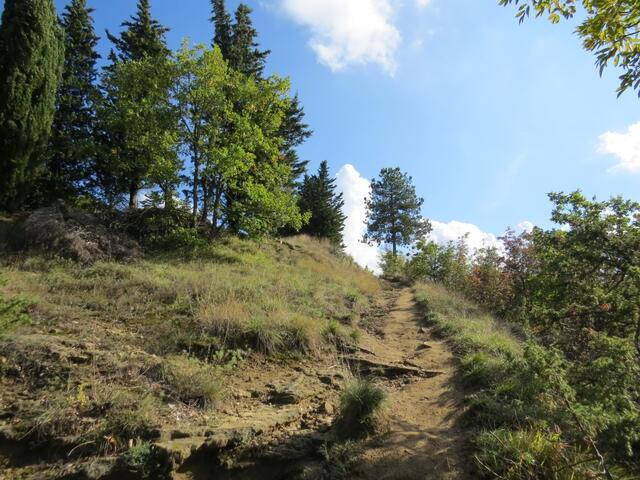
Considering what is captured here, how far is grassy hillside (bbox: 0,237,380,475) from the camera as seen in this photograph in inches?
164

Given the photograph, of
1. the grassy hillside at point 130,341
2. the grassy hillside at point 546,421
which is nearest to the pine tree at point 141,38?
the grassy hillside at point 130,341

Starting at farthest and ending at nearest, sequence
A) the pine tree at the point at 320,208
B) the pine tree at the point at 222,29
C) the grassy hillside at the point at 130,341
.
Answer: the pine tree at the point at 320,208 < the pine tree at the point at 222,29 < the grassy hillside at the point at 130,341

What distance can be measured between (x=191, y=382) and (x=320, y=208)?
24.7 meters

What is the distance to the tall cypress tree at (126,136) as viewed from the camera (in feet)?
55.2

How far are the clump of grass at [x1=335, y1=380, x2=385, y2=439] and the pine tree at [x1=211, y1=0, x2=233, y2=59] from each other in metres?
21.9

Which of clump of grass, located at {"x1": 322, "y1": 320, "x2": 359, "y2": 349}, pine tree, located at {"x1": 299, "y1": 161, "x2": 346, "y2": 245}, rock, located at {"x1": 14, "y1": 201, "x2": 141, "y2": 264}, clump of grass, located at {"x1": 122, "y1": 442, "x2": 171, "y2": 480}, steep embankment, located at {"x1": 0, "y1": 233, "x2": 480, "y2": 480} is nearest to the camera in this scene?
clump of grass, located at {"x1": 122, "y1": 442, "x2": 171, "y2": 480}

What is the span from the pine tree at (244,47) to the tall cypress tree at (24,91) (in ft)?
29.5

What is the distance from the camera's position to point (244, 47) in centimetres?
2264

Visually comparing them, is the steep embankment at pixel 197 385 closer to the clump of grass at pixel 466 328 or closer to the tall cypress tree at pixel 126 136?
the clump of grass at pixel 466 328

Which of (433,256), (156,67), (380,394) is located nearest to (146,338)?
(380,394)

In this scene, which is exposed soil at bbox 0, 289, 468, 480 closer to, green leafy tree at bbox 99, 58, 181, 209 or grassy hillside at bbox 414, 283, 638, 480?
grassy hillside at bbox 414, 283, 638, 480

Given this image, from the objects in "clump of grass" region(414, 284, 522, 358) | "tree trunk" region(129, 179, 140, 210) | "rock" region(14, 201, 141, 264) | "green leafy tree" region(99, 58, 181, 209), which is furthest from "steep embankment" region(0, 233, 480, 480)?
"tree trunk" region(129, 179, 140, 210)

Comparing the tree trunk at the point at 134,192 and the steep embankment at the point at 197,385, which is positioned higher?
the tree trunk at the point at 134,192

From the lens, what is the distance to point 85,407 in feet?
14.1
